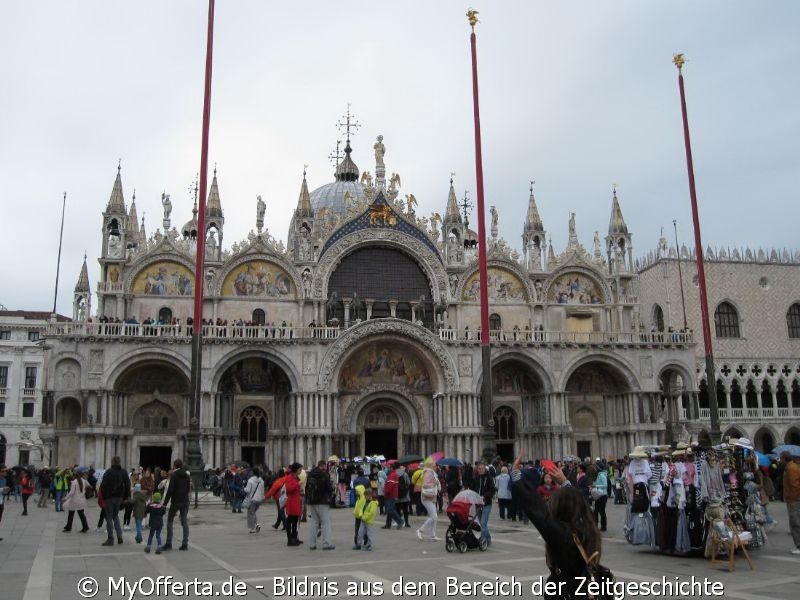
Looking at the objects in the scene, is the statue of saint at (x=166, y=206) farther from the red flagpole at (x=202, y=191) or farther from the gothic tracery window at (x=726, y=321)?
the gothic tracery window at (x=726, y=321)

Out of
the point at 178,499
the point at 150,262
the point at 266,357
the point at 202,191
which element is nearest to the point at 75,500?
the point at 178,499

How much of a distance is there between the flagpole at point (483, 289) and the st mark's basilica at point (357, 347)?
1148 cm

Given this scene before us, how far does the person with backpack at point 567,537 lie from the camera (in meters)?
5.57

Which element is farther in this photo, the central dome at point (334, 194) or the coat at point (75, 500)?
the central dome at point (334, 194)

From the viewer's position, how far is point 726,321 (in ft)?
178

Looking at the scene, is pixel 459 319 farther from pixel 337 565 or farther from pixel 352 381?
pixel 337 565

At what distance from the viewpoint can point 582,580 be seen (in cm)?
558

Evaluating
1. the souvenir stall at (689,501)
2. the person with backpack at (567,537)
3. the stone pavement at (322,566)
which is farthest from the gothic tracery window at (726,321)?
the person with backpack at (567,537)

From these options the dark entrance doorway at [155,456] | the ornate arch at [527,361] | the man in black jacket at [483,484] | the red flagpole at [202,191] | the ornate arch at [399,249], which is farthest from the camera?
the ornate arch at [399,249]

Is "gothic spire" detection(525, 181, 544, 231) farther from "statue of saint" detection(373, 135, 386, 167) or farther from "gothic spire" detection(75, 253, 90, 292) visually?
"gothic spire" detection(75, 253, 90, 292)

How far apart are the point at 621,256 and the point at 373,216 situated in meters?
14.8

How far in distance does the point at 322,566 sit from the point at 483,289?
53.3 feet

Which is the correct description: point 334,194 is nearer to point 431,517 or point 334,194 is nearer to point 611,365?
point 611,365

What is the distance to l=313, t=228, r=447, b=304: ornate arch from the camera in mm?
41969
